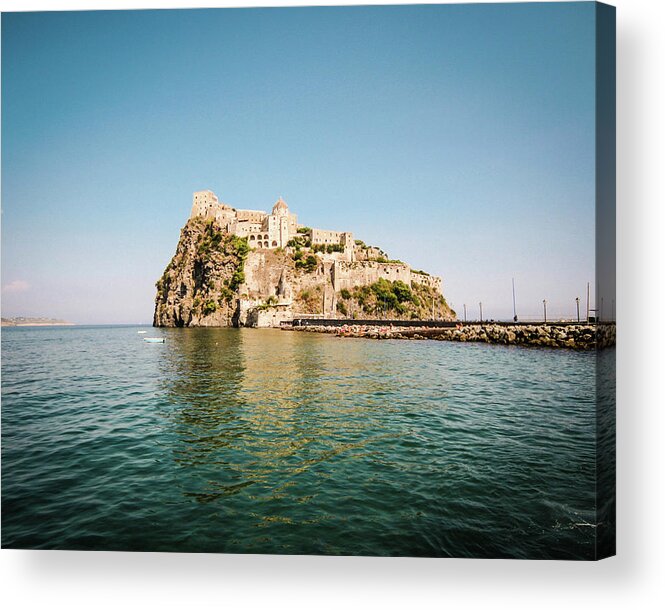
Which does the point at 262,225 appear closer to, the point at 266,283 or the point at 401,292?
the point at 266,283

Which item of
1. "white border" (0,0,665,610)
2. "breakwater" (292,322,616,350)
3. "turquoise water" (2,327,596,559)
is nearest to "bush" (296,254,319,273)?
"breakwater" (292,322,616,350)

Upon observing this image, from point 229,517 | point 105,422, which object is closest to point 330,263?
point 105,422

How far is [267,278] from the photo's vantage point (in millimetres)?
43438

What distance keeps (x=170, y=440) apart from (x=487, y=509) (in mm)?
3905

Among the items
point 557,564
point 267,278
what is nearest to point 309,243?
point 267,278

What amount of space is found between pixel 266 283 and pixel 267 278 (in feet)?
1.75

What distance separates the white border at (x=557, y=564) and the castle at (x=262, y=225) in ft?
141

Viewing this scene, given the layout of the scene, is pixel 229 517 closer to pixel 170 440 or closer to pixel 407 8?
pixel 170 440

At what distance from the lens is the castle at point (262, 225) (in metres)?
46.6

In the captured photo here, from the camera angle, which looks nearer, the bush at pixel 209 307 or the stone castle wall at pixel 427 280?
the bush at pixel 209 307

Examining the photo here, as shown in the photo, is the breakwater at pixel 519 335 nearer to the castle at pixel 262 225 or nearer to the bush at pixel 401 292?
the bush at pixel 401 292

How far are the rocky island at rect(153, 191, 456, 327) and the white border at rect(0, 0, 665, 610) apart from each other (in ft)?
118

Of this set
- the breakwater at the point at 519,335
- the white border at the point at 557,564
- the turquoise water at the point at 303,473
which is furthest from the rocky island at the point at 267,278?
the white border at the point at 557,564

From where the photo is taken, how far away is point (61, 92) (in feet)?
15.8
